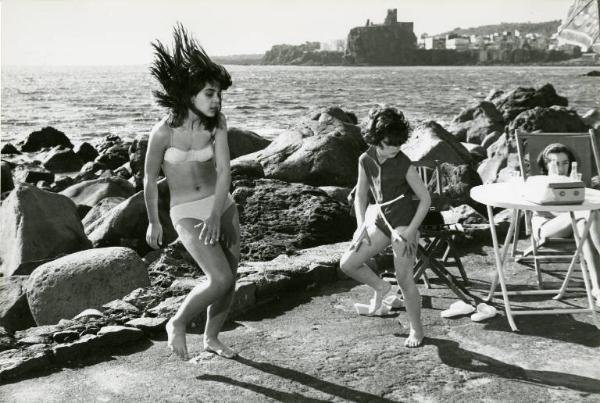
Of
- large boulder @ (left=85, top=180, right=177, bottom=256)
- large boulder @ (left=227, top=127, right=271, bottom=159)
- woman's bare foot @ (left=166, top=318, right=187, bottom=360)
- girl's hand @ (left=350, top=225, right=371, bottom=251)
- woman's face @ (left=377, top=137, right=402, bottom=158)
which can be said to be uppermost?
woman's face @ (left=377, top=137, right=402, bottom=158)

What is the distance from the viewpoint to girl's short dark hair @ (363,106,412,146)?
5.26m

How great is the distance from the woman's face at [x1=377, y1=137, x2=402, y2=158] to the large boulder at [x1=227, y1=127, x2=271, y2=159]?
37.0 feet

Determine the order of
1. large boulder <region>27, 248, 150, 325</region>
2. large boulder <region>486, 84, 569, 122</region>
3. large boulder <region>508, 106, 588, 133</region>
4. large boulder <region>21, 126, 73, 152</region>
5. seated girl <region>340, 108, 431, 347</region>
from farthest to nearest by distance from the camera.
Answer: large boulder <region>21, 126, 73, 152</region>
large boulder <region>486, 84, 569, 122</region>
large boulder <region>508, 106, 588, 133</region>
large boulder <region>27, 248, 150, 325</region>
seated girl <region>340, 108, 431, 347</region>

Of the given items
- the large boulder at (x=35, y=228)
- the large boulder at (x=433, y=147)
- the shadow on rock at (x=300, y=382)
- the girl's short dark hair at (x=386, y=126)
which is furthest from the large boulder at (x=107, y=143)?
the shadow on rock at (x=300, y=382)

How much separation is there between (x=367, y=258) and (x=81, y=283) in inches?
117

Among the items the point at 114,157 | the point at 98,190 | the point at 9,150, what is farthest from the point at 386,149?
the point at 9,150

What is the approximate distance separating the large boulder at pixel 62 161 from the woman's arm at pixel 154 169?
67.7 feet

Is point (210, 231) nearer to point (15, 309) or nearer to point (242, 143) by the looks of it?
point (15, 309)

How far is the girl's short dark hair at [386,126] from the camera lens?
17.3ft

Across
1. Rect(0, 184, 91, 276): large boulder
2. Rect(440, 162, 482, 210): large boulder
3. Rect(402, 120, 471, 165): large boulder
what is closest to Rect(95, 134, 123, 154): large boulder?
Rect(402, 120, 471, 165): large boulder

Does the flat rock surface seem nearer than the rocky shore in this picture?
Yes

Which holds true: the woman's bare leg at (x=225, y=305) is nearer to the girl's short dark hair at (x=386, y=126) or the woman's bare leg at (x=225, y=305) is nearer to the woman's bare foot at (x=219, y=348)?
the woman's bare foot at (x=219, y=348)

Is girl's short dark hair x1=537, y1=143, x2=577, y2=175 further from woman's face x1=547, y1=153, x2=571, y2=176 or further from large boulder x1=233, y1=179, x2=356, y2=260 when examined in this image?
large boulder x1=233, y1=179, x2=356, y2=260

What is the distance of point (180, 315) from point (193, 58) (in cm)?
153
